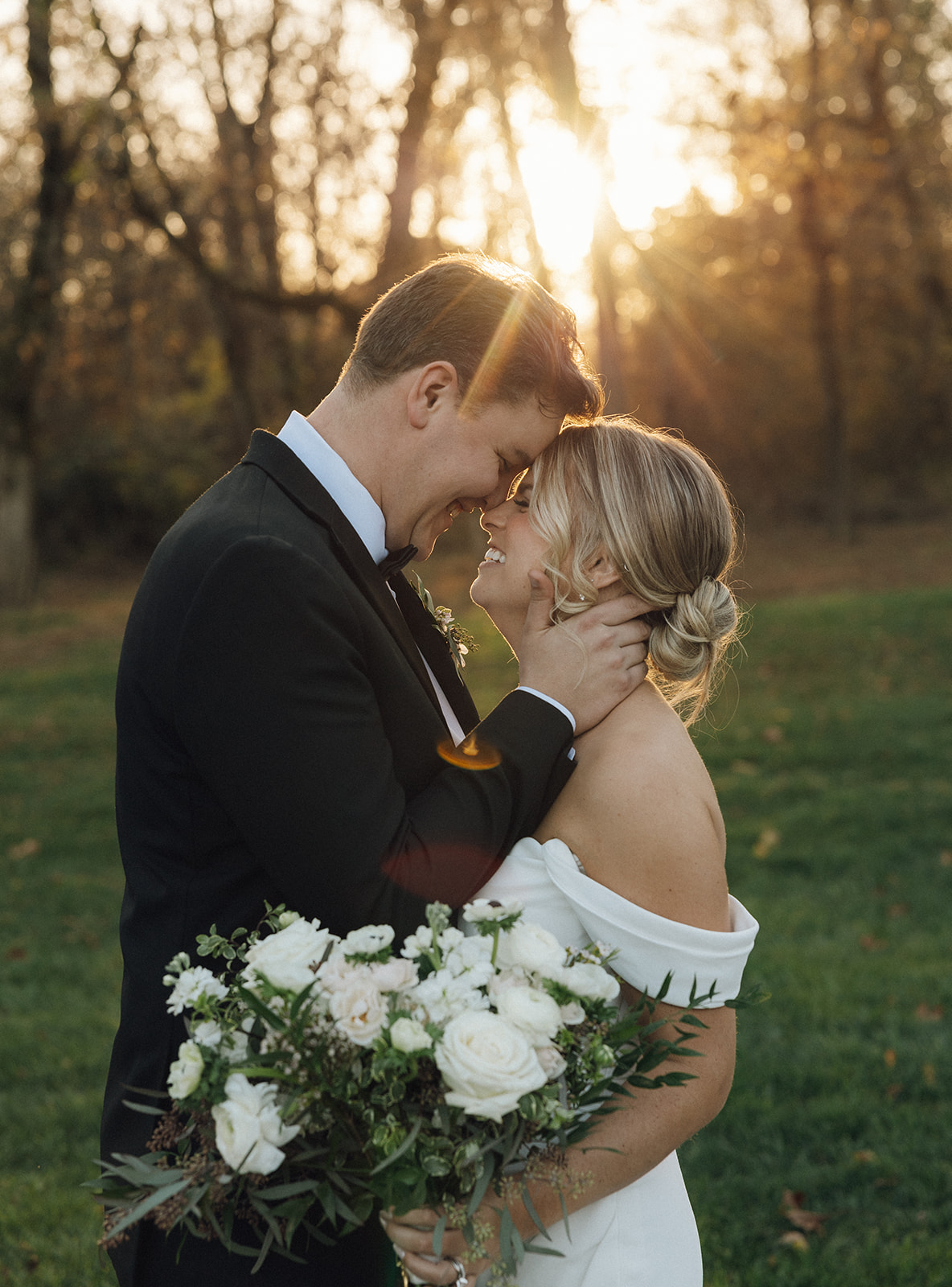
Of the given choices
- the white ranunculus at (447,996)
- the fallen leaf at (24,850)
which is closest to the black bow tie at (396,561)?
the white ranunculus at (447,996)

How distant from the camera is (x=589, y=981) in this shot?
1898mm

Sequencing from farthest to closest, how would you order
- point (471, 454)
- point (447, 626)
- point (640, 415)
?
1. point (640, 415)
2. point (447, 626)
3. point (471, 454)

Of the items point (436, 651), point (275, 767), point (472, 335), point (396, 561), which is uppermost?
point (472, 335)

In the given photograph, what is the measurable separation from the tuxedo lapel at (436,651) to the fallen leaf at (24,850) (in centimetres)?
662

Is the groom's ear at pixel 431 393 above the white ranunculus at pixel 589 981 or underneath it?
above

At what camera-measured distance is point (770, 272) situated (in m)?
30.1

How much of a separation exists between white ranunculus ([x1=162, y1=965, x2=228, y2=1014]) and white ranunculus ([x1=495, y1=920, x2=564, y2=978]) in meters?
0.47

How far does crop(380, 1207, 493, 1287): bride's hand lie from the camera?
197 centimetres

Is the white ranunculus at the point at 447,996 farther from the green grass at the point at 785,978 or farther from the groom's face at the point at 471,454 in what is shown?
the green grass at the point at 785,978

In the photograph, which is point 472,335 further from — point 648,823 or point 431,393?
Result: point 648,823

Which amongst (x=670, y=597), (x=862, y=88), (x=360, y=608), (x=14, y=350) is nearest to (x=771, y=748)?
(x=670, y=597)

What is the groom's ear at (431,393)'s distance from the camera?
2.51 metres

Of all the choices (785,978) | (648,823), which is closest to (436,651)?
(648,823)

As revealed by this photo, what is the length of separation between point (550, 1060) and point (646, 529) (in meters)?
1.27
